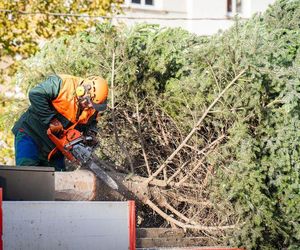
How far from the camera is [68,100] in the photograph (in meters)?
7.91

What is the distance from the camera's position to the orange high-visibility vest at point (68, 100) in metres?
7.89

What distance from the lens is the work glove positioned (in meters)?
7.83

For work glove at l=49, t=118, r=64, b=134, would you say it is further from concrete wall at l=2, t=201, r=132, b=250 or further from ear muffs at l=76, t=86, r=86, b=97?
concrete wall at l=2, t=201, r=132, b=250

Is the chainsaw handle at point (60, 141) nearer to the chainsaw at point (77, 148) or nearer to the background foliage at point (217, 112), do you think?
the chainsaw at point (77, 148)

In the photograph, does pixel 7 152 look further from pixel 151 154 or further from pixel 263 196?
pixel 263 196

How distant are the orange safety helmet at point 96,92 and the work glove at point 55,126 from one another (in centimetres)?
35

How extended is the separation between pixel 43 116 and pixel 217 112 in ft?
5.96

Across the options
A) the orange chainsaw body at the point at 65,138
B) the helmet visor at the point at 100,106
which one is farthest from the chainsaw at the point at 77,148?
the helmet visor at the point at 100,106

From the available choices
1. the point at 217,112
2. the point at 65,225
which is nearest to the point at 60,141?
the point at 217,112

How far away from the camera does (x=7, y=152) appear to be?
13.7 meters

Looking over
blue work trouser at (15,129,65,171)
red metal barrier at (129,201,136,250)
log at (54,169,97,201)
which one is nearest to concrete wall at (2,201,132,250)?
red metal barrier at (129,201,136,250)

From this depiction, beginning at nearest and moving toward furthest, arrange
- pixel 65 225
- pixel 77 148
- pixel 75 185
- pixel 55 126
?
1. pixel 65 225
2. pixel 75 185
3. pixel 77 148
4. pixel 55 126

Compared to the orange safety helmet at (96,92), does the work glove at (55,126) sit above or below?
below

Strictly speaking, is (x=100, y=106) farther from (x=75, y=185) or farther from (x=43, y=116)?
(x=75, y=185)
